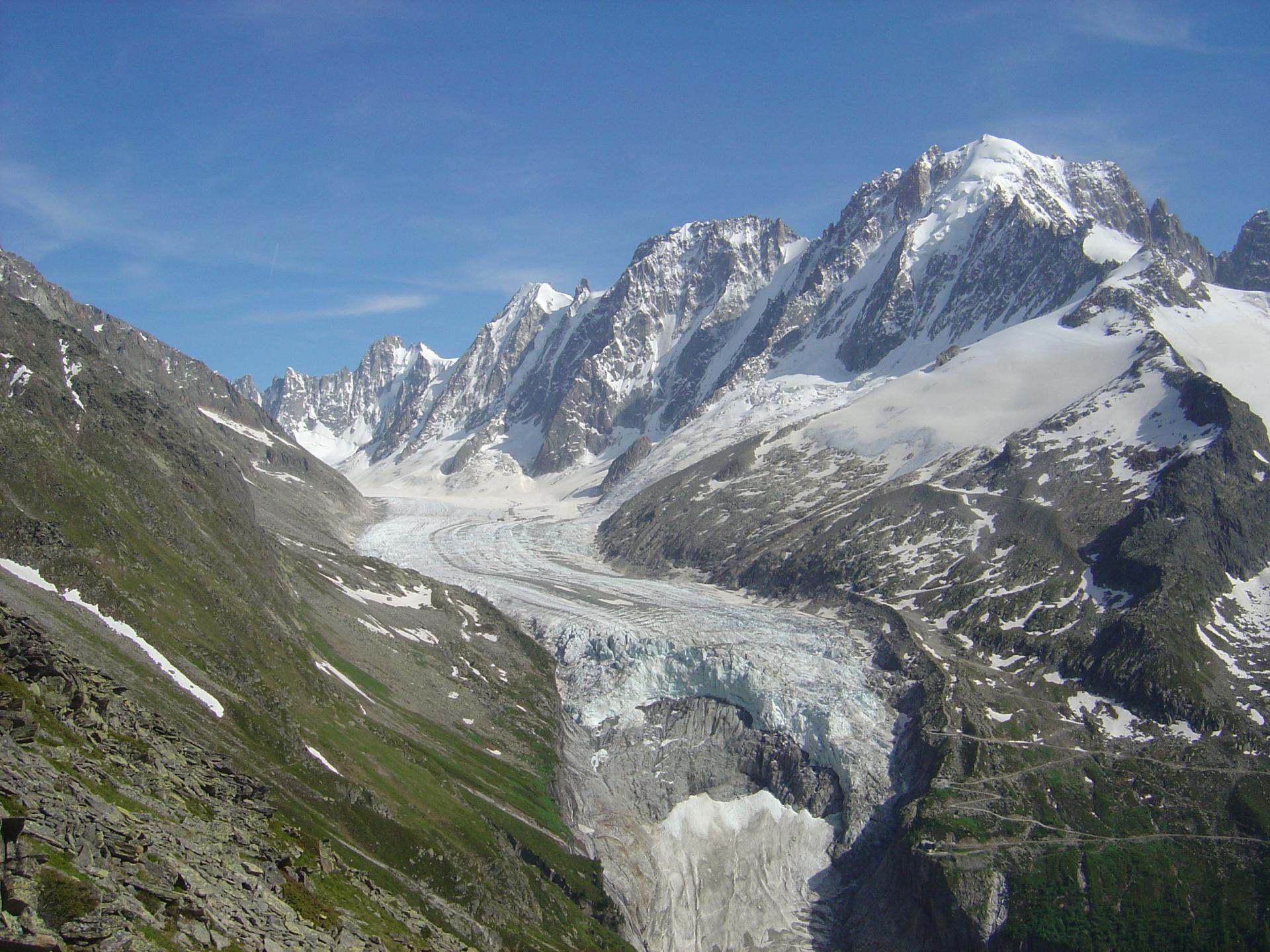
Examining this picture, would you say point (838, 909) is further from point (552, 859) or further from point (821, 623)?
point (821, 623)

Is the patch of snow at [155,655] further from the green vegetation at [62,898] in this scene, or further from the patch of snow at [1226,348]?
the patch of snow at [1226,348]

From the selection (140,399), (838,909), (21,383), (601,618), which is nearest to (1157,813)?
(838,909)

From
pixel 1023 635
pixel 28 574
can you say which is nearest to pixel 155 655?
pixel 28 574

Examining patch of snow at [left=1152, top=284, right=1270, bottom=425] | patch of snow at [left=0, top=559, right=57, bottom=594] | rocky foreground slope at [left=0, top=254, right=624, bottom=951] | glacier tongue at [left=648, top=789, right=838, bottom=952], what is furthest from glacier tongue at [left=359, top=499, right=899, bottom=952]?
patch of snow at [left=1152, top=284, right=1270, bottom=425]

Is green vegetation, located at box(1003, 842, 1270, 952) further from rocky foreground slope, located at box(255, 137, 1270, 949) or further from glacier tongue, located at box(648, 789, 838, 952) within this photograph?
glacier tongue, located at box(648, 789, 838, 952)

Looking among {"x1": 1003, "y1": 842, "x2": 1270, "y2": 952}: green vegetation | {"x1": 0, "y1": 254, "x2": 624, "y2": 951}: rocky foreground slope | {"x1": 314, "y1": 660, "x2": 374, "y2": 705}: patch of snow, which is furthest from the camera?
{"x1": 314, "y1": 660, "x2": 374, "y2": 705}: patch of snow

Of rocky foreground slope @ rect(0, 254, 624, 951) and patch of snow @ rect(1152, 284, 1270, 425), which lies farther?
patch of snow @ rect(1152, 284, 1270, 425)

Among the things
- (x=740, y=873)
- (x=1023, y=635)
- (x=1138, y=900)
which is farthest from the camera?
(x=1023, y=635)

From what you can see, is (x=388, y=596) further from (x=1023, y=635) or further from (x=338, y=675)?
(x=1023, y=635)
